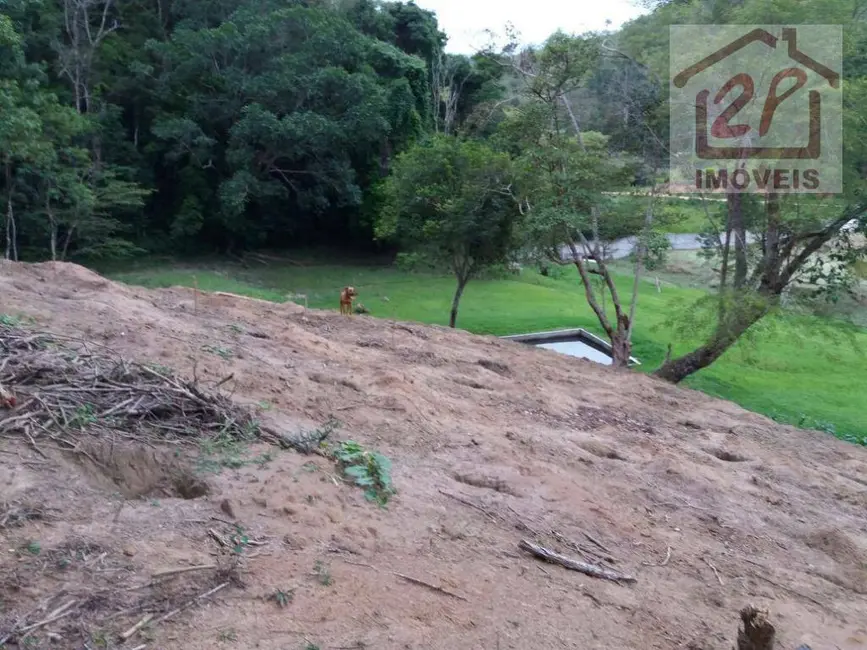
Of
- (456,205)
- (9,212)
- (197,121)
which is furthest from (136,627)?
(197,121)

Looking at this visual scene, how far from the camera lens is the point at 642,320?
23594 millimetres

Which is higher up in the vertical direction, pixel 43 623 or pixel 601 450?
pixel 43 623

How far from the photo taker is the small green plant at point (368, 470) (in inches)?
206

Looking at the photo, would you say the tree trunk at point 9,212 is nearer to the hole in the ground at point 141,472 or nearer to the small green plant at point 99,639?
the hole in the ground at point 141,472

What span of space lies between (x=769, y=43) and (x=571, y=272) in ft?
69.0

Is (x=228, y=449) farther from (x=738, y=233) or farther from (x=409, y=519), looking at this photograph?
(x=738, y=233)

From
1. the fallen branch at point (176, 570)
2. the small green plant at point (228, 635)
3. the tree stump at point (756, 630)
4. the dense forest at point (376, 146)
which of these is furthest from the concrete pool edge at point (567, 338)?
the small green plant at point (228, 635)

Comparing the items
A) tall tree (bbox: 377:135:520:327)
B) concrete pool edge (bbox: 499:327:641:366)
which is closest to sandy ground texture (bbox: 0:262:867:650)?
tall tree (bbox: 377:135:520:327)

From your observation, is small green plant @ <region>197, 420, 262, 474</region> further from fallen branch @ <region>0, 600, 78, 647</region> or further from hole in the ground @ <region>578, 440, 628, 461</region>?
hole in the ground @ <region>578, 440, 628, 461</region>

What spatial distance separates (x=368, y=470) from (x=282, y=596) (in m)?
1.65

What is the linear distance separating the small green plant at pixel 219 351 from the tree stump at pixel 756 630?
512 cm

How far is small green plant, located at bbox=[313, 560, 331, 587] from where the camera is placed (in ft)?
13.2

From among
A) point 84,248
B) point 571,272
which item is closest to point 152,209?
point 84,248

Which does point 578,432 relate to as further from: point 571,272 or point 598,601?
point 571,272
